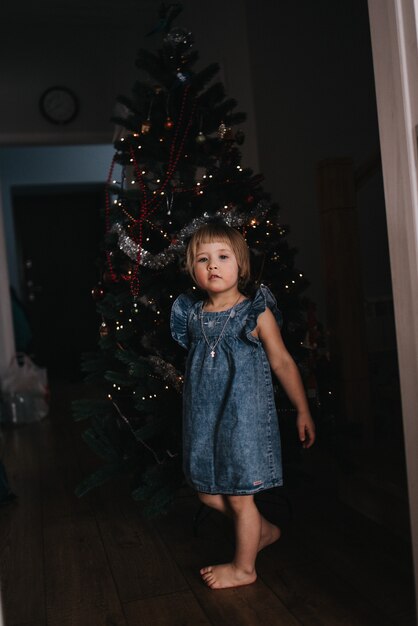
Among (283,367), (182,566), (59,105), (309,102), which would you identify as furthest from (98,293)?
(59,105)

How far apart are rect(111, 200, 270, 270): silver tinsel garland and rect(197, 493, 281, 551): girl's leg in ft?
2.70

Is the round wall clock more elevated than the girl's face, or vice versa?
the round wall clock

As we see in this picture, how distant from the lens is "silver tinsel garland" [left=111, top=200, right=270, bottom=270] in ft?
7.86

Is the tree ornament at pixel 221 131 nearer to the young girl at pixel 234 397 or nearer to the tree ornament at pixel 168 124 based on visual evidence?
the tree ornament at pixel 168 124

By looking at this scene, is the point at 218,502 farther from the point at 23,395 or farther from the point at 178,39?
the point at 23,395

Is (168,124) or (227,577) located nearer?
(227,577)

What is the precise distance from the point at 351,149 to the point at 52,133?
2.53 m

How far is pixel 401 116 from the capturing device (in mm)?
1483

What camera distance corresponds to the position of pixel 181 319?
2176 mm

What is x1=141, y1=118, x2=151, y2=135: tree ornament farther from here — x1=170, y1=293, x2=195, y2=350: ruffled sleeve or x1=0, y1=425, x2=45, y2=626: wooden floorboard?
x1=0, y1=425, x2=45, y2=626: wooden floorboard

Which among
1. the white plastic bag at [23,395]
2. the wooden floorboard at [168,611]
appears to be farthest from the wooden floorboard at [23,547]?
the white plastic bag at [23,395]

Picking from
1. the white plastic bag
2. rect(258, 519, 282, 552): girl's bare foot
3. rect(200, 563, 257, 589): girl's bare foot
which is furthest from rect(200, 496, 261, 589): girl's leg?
the white plastic bag

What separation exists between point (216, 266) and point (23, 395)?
3.48 m

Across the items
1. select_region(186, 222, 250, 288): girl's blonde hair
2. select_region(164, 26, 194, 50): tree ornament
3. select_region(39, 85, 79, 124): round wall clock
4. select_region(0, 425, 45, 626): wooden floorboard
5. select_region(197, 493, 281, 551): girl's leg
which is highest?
select_region(39, 85, 79, 124): round wall clock
